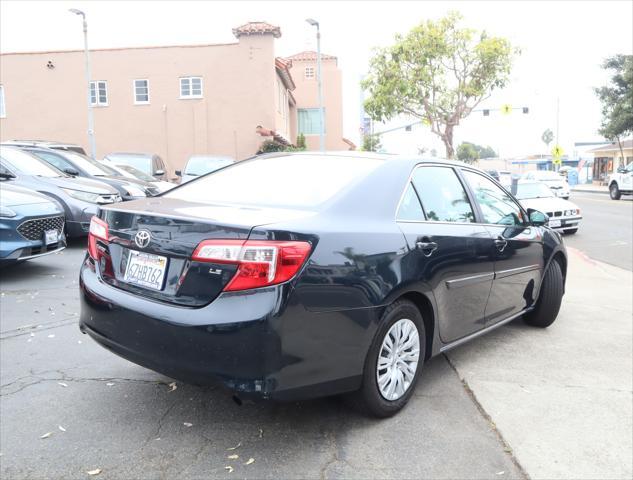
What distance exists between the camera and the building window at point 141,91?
28.0 m

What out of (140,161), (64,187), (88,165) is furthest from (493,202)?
(140,161)

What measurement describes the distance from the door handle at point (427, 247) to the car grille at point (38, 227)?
4747mm

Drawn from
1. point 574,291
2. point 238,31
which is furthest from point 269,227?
point 238,31

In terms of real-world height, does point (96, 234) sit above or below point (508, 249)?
above

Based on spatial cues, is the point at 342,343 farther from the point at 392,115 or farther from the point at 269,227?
the point at 392,115

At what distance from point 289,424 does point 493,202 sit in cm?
253

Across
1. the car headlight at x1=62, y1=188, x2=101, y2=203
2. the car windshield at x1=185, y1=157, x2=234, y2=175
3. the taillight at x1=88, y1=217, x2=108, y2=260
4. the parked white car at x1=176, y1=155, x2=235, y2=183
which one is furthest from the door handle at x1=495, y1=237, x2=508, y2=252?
the car windshield at x1=185, y1=157, x2=234, y2=175

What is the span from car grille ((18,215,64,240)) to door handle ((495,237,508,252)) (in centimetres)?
493

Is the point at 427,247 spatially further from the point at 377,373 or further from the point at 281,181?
the point at 281,181

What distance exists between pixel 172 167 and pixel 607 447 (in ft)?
89.8

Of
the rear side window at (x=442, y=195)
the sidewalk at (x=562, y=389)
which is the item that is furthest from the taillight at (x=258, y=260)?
the sidewalk at (x=562, y=389)

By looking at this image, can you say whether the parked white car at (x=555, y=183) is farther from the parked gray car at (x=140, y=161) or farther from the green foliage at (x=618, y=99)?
the parked gray car at (x=140, y=161)

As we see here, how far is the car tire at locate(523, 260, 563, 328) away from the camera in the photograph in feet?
17.5

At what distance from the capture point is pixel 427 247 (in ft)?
11.5
